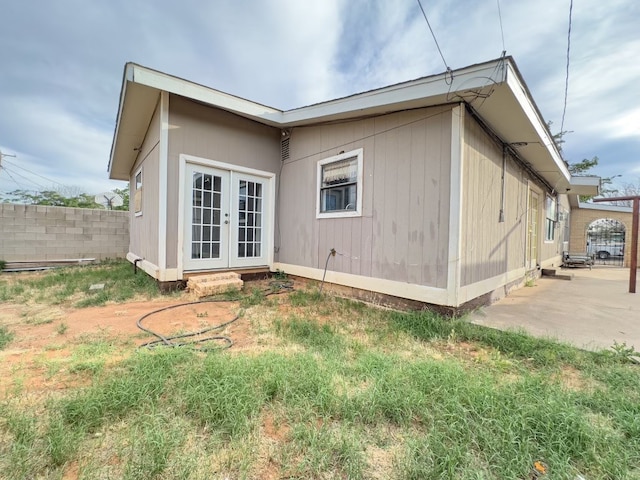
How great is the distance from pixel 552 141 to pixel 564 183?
4.28m

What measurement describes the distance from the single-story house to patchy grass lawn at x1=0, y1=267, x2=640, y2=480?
63.8 inches

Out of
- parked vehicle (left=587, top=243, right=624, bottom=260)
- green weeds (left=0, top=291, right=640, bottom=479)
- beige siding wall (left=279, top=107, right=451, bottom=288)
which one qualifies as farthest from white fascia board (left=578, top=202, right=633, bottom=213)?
green weeds (left=0, top=291, right=640, bottom=479)

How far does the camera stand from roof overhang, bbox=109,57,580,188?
310cm

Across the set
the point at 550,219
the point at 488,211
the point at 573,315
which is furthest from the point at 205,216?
the point at 550,219

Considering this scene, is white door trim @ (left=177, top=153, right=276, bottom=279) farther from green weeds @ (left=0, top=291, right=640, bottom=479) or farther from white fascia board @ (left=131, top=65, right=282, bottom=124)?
green weeds @ (left=0, top=291, right=640, bottom=479)

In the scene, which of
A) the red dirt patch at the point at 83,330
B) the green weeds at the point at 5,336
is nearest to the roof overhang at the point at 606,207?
the red dirt patch at the point at 83,330

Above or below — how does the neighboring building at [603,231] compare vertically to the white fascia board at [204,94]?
below

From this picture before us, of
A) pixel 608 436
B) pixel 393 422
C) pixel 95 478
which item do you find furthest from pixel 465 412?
pixel 95 478

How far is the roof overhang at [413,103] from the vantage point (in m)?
3.10

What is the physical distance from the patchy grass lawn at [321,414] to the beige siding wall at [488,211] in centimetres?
161

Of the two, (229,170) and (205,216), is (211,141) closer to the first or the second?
(229,170)

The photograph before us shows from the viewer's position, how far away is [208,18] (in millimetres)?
6465

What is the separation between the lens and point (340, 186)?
476 cm

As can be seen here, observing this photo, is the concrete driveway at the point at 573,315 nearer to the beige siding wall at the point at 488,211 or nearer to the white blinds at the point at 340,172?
the beige siding wall at the point at 488,211
